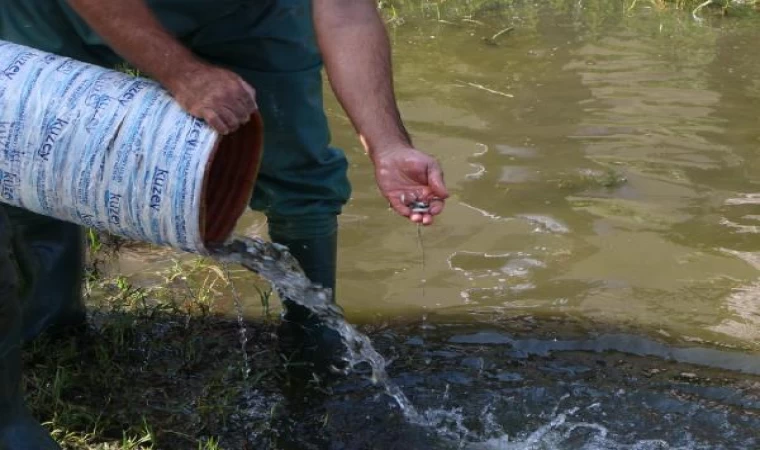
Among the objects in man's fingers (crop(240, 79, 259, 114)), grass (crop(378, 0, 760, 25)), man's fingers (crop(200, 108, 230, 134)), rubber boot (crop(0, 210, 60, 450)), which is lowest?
grass (crop(378, 0, 760, 25))

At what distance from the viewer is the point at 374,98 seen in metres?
2.60

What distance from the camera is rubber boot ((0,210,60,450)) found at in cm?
247

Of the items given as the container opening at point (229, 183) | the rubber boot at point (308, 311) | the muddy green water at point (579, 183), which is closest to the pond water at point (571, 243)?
the muddy green water at point (579, 183)

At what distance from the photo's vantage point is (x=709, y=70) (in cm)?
554

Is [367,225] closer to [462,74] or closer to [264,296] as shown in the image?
[264,296]

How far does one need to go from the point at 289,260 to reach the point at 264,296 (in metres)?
0.41

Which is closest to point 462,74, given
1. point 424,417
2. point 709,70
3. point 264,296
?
point 709,70

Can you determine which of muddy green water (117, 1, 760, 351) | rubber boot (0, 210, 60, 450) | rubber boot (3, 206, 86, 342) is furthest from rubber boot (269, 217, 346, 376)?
rubber boot (0, 210, 60, 450)

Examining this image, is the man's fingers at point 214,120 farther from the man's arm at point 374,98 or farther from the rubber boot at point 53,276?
the rubber boot at point 53,276

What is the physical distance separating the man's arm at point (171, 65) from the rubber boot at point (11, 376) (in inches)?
16.8

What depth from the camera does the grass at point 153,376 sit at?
286 cm

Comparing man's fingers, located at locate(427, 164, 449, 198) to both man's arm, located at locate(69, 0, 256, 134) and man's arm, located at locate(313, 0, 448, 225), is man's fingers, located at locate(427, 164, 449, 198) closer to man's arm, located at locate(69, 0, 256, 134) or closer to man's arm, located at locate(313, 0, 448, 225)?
man's arm, located at locate(313, 0, 448, 225)

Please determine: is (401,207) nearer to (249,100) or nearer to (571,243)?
(249,100)

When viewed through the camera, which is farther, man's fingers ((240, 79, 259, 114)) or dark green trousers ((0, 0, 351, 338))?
dark green trousers ((0, 0, 351, 338))
